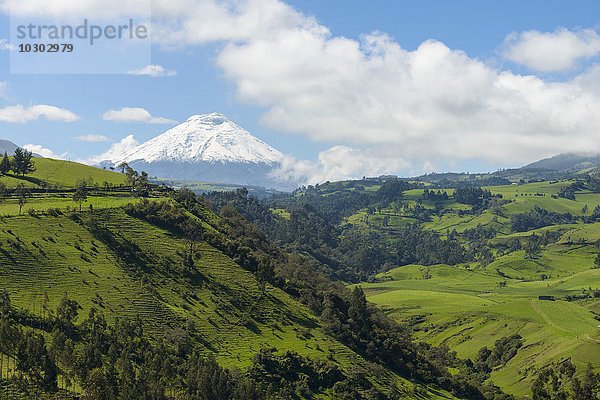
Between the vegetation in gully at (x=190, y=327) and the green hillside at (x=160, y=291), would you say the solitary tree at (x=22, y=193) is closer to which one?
the vegetation in gully at (x=190, y=327)

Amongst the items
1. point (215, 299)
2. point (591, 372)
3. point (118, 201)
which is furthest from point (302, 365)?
point (118, 201)

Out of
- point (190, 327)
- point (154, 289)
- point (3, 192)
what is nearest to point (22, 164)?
point (3, 192)

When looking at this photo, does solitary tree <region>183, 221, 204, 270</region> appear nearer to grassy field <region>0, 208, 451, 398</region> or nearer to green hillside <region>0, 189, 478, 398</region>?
green hillside <region>0, 189, 478, 398</region>

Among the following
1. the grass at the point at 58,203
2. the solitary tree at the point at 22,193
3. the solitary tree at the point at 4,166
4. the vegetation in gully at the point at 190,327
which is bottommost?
the vegetation in gully at the point at 190,327

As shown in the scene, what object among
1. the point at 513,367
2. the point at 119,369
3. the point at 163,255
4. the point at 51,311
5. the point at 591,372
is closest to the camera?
the point at 119,369

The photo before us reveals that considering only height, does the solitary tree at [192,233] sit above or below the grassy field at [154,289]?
above

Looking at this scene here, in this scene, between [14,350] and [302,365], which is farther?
[302,365]

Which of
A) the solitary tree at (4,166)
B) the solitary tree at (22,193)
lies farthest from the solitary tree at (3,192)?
the solitary tree at (4,166)

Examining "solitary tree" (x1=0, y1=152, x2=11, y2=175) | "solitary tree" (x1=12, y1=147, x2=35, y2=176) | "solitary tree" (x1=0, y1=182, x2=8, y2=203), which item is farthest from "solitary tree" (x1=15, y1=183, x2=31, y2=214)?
"solitary tree" (x1=0, y1=152, x2=11, y2=175)

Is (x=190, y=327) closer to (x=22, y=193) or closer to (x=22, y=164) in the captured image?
(x=22, y=193)

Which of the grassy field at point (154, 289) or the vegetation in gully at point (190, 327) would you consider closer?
the vegetation in gully at point (190, 327)

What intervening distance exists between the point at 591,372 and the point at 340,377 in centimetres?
5409

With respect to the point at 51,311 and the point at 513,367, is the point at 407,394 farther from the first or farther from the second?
the point at 51,311

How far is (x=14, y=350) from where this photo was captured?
3627 inches
